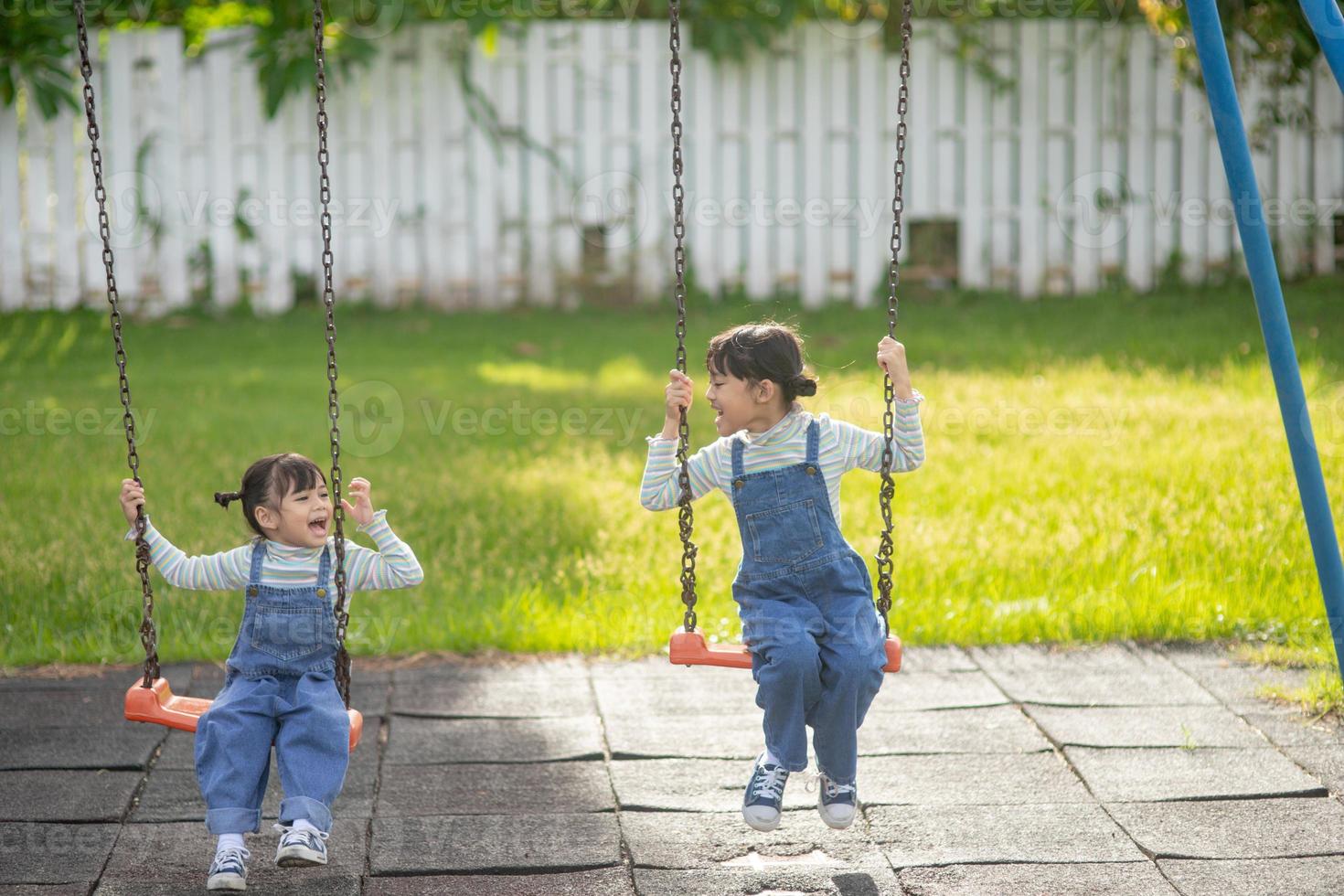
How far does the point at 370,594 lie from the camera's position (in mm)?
5551

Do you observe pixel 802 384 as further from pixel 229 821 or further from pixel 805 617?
pixel 229 821

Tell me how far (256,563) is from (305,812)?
Result: 1.86ft

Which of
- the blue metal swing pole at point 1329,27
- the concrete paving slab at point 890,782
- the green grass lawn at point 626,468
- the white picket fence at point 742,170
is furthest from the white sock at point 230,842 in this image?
the white picket fence at point 742,170

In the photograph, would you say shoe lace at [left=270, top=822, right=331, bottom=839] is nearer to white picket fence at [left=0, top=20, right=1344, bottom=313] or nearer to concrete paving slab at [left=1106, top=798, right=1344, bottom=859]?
concrete paving slab at [left=1106, top=798, right=1344, bottom=859]

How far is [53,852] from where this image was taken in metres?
3.45

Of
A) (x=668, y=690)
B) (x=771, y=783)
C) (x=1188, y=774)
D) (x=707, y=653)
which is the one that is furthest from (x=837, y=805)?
(x=668, y=690)

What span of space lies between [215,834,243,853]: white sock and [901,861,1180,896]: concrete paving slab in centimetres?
140

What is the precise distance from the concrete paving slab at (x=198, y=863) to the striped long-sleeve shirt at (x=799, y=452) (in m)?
1.04

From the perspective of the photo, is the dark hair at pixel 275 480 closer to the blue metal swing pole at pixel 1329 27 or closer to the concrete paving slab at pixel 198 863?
the concrete paving slab at pixel 198 863

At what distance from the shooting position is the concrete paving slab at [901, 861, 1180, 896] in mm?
3199

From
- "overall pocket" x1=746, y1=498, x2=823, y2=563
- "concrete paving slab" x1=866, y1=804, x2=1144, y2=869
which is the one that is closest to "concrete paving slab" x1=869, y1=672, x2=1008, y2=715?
"concrete paving slab" x1=866, y1=804, x2=1144, y2=869

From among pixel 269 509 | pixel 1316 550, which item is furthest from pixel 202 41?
pixel 1316 550

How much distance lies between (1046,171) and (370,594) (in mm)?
7077

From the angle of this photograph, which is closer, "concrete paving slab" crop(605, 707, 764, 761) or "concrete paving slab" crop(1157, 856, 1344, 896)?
"concrete paving slab" crop(1157, 856, 1344, 896)
